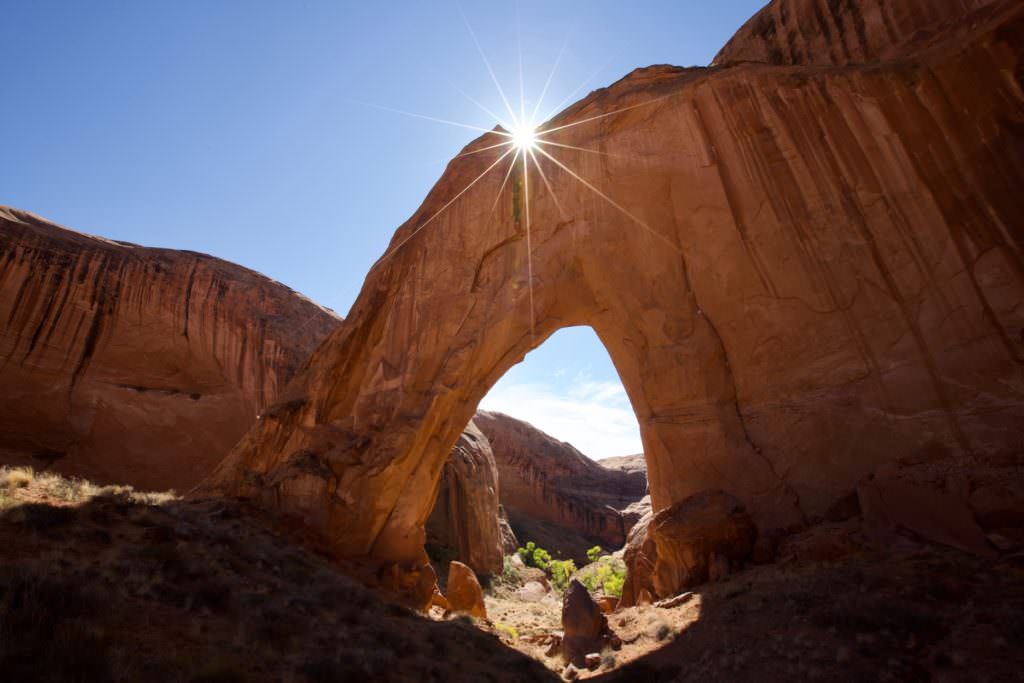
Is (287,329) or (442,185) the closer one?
(442,185)

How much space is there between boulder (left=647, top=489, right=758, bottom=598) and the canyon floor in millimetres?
654

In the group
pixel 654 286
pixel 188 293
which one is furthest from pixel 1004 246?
pixel 188 293

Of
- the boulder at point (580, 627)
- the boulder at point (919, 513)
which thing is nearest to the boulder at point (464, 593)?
the boulder at point (580, 627)

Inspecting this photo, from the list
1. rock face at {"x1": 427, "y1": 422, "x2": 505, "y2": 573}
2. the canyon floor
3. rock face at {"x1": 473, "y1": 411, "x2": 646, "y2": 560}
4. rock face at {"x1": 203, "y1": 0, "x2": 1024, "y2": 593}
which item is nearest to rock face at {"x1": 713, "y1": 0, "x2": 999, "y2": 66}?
rock face at {"x1": 203, "y1": 0, "x2": 1024, "y2": 593}

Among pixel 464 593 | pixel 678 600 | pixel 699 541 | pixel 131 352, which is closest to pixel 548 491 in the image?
pixel 464 593

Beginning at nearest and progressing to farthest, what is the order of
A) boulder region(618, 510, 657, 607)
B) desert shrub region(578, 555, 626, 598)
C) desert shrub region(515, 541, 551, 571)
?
1. boulder region(618, 510, 657, 607)
2. desert shrub region(578, 555, 626, 598)
3. desert shrub region(515, 541, 551, 571)

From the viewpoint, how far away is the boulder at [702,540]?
10906 millimetres

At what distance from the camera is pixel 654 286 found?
1458cm

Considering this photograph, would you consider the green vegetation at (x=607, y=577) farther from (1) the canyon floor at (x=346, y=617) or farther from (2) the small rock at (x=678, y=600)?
(1) the canyon floor at (x=346, y=617)

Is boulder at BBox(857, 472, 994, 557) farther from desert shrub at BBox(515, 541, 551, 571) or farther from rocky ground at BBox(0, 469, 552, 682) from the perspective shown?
desert shrub at BBox(515, 541, 551, 571)

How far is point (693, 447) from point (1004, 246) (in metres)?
7.01

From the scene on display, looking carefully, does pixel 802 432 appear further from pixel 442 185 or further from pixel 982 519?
pixel 442 185

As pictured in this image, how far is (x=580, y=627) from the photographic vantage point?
10266 millimetres

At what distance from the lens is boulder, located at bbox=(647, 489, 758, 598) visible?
10906 mm
